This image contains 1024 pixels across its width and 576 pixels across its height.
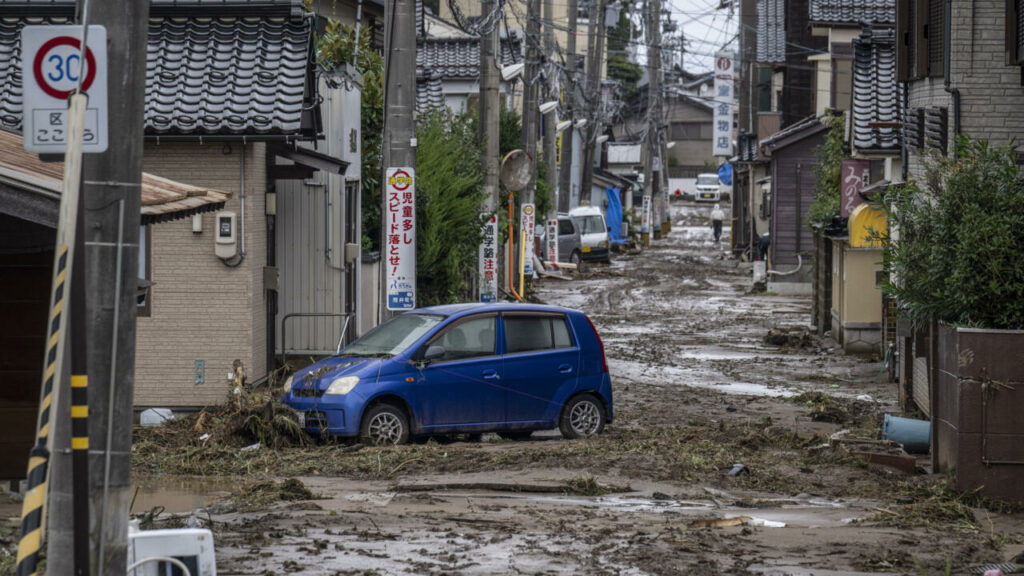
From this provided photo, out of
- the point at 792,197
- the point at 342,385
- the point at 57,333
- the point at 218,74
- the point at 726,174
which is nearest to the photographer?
the point at 57,333

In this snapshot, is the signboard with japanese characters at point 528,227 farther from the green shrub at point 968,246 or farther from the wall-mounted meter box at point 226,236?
the green shrub at point 968,246

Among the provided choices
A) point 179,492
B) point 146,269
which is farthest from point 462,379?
point 146,269

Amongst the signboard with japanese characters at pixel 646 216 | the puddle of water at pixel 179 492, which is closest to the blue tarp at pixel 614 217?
the signboard with japanese characters at pixel 646 216

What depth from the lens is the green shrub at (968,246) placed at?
1066 centimetres

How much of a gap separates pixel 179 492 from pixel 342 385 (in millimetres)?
2652

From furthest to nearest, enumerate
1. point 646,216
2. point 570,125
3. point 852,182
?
point 646,216
point 570,125
point 852,182

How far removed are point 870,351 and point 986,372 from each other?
1381 centimetres

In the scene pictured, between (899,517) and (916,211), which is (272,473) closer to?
(899,517)

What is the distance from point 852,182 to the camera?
24.4 metres

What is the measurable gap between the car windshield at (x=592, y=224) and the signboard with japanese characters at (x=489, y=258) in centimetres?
2305

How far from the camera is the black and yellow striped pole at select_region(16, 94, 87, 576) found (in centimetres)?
562

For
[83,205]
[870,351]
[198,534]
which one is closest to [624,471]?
[198,534]

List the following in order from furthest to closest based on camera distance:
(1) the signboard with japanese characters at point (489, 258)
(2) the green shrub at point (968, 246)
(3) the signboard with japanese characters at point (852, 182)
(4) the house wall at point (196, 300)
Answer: (1) the signboard with japanese characters at point (489, 258) < (3) the signboard with japanese characters at point (852, 182) < (4) the house wall at point (196, 300) < (2) the green shrub at point (968, 246)

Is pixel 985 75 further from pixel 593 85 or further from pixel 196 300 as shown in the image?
pixel 593 85
